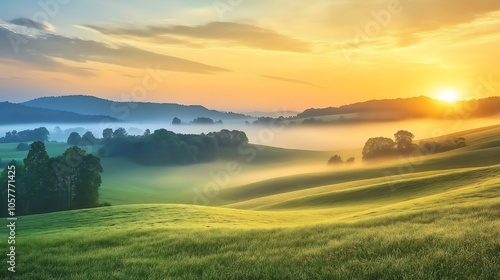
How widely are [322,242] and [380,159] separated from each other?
138 meters

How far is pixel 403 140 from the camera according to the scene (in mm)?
147750

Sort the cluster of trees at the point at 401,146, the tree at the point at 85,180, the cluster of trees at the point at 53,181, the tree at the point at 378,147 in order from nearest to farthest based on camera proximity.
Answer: the cluster of trees at the point at 53,181
the tree at the point at 85,180
the cluster of trees at the point at 401,146
the tree at the point at 378,147

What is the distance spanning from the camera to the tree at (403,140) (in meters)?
146

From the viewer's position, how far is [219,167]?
594 feet

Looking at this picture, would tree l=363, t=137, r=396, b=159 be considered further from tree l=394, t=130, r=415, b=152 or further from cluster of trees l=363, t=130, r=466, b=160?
tree l=394, t=130, r=415, b=152

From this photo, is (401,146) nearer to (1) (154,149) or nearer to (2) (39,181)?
(1) (154,149)

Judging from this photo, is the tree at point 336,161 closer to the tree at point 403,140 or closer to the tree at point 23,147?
the tree at point 403,140

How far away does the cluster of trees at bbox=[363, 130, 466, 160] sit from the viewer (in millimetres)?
143875

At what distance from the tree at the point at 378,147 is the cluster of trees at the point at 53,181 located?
100452 millimetres

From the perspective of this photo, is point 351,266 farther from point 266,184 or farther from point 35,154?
point 266,184

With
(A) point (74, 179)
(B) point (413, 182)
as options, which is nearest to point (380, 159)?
(B) point (413, 182)

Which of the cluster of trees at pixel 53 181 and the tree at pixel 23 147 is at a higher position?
the tree at pixel 23 147

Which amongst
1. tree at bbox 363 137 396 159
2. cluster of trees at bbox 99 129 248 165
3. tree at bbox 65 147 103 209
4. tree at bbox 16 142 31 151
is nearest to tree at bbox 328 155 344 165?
tree at bbox 363 137 396 159

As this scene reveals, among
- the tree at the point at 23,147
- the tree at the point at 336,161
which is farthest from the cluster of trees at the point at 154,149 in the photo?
the tree at the point at 336,161
